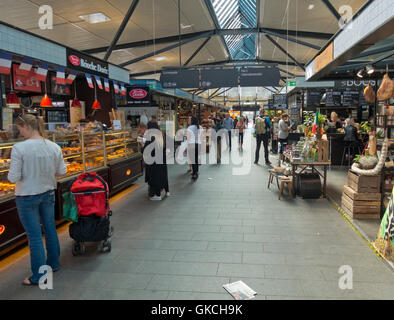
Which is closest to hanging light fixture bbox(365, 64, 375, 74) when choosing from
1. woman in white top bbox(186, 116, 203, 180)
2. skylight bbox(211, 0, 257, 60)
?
woman in white top bbox(186, 116, 203, 180)

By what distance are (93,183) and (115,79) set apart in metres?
4.81

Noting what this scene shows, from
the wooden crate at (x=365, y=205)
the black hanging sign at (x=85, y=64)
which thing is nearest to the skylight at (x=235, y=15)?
the black hanging sign at (x=85, y=64)

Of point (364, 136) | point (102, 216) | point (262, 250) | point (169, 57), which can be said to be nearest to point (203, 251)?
point (262, 250)

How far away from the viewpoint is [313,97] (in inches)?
512

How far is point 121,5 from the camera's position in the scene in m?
8.03

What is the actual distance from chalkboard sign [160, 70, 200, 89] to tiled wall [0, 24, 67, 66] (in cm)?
437

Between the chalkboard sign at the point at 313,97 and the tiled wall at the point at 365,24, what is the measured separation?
890 cm

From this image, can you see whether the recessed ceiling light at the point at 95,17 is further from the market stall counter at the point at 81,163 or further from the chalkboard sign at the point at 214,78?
the market stall counter at the point at 81,163

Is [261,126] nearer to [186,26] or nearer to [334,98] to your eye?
[334,98]

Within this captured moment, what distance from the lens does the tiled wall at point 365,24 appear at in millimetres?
3014

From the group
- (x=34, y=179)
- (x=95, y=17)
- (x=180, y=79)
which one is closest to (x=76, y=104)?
(x=95, y=17)

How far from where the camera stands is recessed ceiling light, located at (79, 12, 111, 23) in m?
8.38

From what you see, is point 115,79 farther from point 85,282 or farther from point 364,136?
point 364,136

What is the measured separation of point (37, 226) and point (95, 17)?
280 inches
